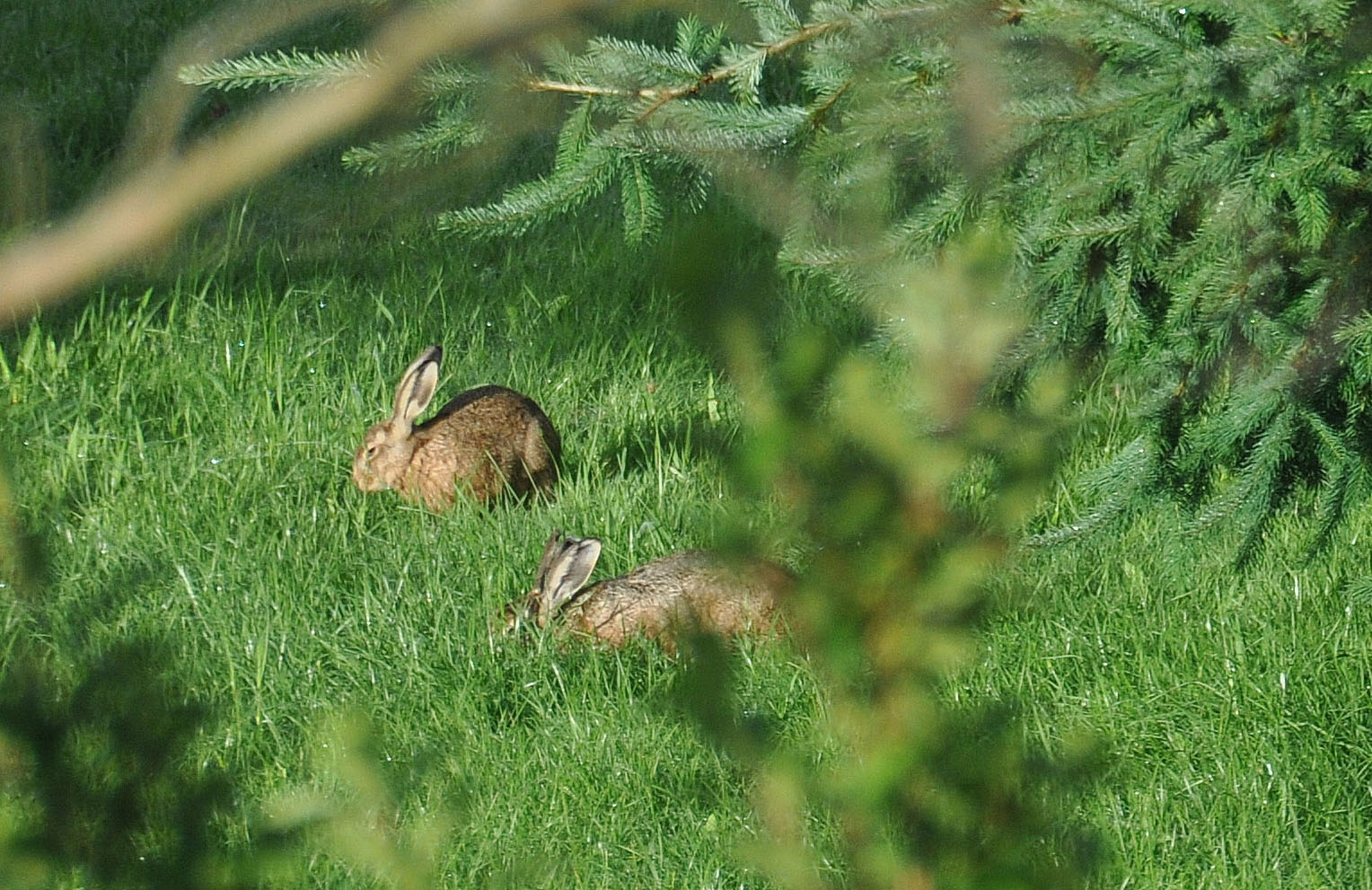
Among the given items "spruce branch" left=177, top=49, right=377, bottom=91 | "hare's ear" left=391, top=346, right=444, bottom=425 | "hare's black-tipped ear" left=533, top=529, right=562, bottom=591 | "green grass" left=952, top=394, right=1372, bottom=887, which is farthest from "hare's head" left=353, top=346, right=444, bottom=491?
"spruce branch" left=177, top=49, right=377, bottom=91

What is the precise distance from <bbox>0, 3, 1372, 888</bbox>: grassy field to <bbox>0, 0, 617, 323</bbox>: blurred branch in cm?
104

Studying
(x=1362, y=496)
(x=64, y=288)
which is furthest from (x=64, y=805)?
(x=1362, y=496)

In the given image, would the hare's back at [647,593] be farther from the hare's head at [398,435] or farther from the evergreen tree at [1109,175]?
the hare's head at [398,435]

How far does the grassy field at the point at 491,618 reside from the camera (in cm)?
325

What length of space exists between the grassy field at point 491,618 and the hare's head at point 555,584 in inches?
3.9

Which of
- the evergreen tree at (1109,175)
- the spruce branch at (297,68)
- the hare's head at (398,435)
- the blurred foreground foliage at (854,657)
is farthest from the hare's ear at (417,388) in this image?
the blurred foreground foliage at (854,657)

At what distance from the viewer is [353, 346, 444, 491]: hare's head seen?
16.3 feet

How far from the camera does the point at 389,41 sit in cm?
67

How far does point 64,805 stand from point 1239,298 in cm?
267

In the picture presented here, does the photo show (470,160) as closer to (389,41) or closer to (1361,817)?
(389,41)

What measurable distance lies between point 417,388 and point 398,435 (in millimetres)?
199

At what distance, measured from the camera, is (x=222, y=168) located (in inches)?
25.4

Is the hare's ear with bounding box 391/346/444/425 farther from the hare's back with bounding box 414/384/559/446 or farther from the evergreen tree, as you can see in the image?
the evergreen tree

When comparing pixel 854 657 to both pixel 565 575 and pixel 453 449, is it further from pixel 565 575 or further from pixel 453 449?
pixel 453 449
